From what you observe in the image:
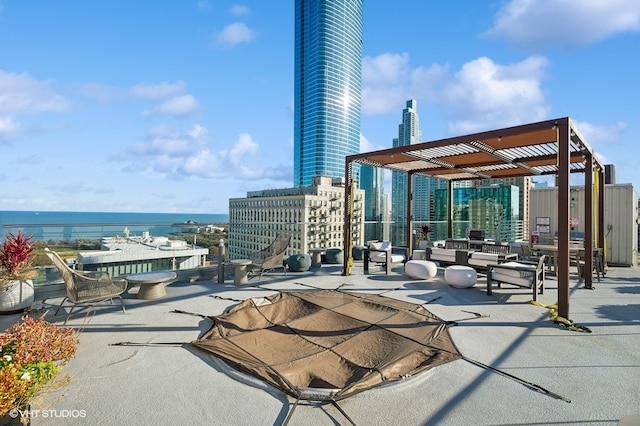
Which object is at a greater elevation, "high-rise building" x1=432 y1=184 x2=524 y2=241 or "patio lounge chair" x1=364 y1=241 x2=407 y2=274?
"high-rise building" x1=432 y1=184 x2=524 y2=241

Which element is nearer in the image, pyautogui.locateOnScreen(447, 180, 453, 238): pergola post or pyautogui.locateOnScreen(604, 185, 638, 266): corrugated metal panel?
pyautogui.locateOnScreen(604, 185, 638, 266): corrugated metal panel

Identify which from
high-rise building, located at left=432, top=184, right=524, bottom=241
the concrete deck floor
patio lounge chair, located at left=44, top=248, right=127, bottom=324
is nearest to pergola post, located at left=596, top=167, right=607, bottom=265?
high-rise building, located at left=432, top=184, right=524, bottom=241

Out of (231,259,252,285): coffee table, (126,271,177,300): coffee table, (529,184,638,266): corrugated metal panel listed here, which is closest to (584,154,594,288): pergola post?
(529,184,638,266): corrugated metal panel

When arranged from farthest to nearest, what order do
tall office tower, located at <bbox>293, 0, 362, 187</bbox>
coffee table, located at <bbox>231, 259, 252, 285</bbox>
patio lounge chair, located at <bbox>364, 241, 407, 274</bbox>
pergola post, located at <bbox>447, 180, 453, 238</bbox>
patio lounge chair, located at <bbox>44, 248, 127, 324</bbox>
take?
tall office tower, located at <bbox>293, 0, 362, 187</bbox>, pergola post, located at <bbox>447, 180, 453, 238</bbox>, patio lounge chair, located at <bbox>364, 241, 407, 274</bbox>, coffee table, located at <bbox>231, 259, 252, 285</bbox>, patio lounge chair, located at <bbox>44, 248, 127, 324</bbox>

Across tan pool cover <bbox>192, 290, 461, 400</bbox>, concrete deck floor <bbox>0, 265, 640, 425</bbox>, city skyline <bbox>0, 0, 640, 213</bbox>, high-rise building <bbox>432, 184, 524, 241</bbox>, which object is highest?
city skyline <bbox>0, 0, 640, 213</bbox>

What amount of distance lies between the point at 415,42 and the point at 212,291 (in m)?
12.7

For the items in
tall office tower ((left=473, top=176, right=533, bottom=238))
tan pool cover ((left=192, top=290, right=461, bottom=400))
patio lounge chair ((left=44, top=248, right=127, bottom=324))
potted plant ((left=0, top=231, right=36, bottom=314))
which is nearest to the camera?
tan pool cover ((left=192, top=290, right=461, bottom=400))

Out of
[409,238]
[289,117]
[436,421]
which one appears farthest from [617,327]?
[289,117]

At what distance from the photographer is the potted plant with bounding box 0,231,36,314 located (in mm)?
4336

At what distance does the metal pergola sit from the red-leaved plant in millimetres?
5458

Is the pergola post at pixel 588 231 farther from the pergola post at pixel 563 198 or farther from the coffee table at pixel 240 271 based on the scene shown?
the coffee table at pixel 240 271

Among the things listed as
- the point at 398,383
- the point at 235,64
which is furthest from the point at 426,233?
the point at 235,64

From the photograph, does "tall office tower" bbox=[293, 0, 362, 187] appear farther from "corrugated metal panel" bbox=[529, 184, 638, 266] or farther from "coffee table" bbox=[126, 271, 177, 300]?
"coffee table" bbox=[126, 271, 177, 300]

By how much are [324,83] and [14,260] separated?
6438cm
